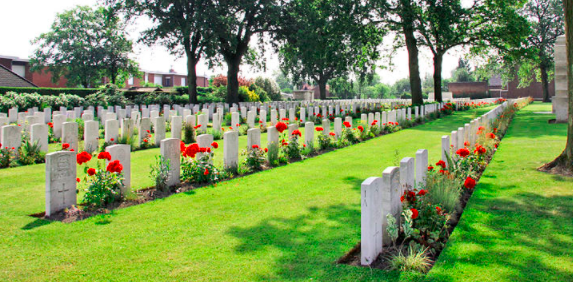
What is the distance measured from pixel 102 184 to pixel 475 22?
1156 inches

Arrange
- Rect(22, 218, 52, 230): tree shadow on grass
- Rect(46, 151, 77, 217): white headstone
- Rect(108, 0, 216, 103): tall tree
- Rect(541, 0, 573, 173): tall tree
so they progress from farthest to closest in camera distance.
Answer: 1. Rect(108, 0, 216, 103): tall tree
2. Rect(541, 0, 573, 173): tall tree
3. Rect(46, 151, 77, 217): white headstone
4. Rect(22, 218, 52, 230): tree shadow on grass

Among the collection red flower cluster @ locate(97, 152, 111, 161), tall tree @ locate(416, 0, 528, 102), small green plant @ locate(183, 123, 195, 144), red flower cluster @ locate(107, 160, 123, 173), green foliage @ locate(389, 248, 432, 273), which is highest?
tall tree @ locate(416, 0, 528, 102)

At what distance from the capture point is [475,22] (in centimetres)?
2864

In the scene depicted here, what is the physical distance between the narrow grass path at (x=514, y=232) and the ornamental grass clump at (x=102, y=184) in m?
4.33

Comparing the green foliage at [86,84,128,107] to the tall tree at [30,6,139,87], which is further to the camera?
the tall tree at [30,6,139,87]

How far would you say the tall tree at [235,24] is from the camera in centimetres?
2252

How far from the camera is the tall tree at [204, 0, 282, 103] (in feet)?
73.9

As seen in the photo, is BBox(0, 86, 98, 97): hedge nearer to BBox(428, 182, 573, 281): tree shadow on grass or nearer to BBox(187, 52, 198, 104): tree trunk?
BBox(187, 52, 198, 104): tree trunk

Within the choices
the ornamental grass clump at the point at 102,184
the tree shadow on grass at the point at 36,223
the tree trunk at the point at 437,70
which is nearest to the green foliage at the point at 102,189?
the ornamental grass clump at the point at 102,184

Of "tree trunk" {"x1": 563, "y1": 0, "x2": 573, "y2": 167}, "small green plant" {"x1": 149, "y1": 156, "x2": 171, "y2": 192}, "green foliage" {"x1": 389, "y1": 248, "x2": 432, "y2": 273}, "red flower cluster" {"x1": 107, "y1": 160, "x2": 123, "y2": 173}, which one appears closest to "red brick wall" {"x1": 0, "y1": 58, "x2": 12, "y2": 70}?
"small green plant" {"x1": 149, "y1": 156, "x2": 171, "y2": 192}

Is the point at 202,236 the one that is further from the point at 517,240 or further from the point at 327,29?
the point at 327,29

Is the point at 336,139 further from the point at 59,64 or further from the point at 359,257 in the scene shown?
the point at 59,64

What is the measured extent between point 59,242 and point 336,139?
8.97m

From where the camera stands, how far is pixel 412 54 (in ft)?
89.5
